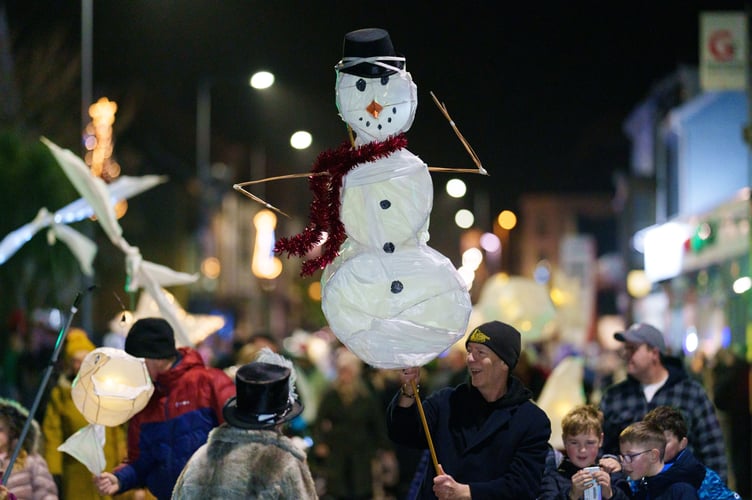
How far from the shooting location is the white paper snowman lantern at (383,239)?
6191 mm

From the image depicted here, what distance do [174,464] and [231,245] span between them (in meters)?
83.9

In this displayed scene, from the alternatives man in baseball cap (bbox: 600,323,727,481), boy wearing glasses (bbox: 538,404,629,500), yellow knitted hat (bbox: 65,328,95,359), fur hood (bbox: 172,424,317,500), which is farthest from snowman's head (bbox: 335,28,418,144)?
yellow knitted hat (bbox: 65,328,95,359)

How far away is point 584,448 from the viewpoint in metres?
7.18

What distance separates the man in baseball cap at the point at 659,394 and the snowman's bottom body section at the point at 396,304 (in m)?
2.97

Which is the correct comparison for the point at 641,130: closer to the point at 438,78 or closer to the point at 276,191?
the point at 276,191

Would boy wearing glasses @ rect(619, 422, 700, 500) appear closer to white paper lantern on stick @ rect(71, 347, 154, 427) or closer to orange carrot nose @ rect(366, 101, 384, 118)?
orange carrot nose @ rect(366, 101, 384, 118)

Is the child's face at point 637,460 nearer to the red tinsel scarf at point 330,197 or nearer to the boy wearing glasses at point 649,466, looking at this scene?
the boy wearing glasses at point 649,466

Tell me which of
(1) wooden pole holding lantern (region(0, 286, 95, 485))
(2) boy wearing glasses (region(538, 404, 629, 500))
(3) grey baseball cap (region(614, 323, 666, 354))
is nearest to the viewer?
(2) boy wearing glasses (region(538, 404, 629, 500))

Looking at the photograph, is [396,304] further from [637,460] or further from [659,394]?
[659,394]

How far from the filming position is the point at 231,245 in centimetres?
9144

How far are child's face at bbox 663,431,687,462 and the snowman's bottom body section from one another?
5.43 ft

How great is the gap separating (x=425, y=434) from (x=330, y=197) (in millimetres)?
1315

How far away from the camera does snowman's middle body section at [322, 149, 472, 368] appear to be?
20.3 ft

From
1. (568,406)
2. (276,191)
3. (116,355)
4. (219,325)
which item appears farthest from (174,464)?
(276,191)
